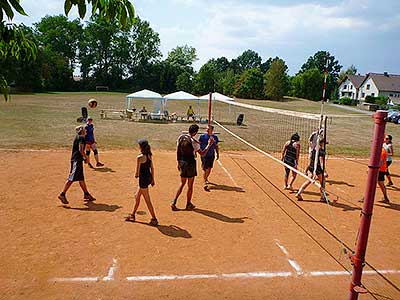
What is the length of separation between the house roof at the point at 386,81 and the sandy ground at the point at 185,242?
73057 millimetres

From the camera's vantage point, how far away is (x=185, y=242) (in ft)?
21.4

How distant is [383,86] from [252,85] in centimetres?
2913

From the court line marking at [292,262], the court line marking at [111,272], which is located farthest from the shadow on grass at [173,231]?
the court line marking at [292,262]

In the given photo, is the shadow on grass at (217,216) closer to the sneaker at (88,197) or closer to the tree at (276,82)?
the sneaker at (88,197)

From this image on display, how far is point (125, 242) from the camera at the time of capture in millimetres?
6383

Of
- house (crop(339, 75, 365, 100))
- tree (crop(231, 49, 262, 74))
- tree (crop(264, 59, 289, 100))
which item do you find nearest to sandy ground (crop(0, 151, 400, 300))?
tree (crop(264, 59, 289, 100))

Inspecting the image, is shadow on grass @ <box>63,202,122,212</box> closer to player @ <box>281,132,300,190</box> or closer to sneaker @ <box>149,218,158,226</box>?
sneaker @ <box>149,218,158,226</box>

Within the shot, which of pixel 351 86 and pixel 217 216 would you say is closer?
pixel 217 216

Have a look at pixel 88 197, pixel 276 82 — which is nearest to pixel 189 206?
pixel 88 197

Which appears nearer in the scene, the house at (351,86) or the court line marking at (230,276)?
the court line marking at (230,276)

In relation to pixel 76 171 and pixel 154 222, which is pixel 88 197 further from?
pixel 154 222

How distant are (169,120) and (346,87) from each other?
239 feet

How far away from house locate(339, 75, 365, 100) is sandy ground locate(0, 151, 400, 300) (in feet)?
264

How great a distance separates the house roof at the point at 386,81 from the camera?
2911 inches
